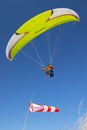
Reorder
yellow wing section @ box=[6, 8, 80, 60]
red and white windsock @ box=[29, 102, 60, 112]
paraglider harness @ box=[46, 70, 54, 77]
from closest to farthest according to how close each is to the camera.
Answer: red and white windsock @ box=[29, 102, 60, 112] → yellow wing section @ box=[6, 8, 80, 60] → paraglider harness @ box=[46, 70, 54, 77]

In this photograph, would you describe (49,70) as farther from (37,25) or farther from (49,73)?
(37,25)

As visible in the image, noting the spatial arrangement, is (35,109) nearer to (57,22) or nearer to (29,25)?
(29,25)

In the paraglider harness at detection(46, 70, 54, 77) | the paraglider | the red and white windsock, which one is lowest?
the red and white windsock

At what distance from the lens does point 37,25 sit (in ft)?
57.0

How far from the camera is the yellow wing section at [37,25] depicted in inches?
676

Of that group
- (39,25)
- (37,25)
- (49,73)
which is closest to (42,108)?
(49,73)

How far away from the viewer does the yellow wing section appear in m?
17.2

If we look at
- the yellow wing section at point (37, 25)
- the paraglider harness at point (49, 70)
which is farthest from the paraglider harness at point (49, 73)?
the yellow wing section at point (37, 25)

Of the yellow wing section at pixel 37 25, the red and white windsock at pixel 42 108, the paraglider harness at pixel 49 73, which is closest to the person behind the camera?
the red and white windsock at pixel 42 108

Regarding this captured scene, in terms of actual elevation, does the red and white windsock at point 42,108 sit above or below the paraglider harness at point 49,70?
below

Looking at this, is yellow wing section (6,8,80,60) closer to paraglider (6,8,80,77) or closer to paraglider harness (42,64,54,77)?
paraglider (6,8,80,77)

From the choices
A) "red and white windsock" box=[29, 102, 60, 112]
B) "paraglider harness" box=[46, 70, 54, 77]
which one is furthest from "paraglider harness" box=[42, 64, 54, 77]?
"red and white windsock" box=[29, 102, 60, 112]

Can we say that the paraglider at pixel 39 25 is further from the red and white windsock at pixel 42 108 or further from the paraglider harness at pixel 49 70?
the red and white windsock at pixel 42 108

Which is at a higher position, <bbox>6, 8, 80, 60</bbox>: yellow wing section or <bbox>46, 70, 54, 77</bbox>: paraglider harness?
<bbox>6, 8, 80, 60</bbox>: yellow wing section
